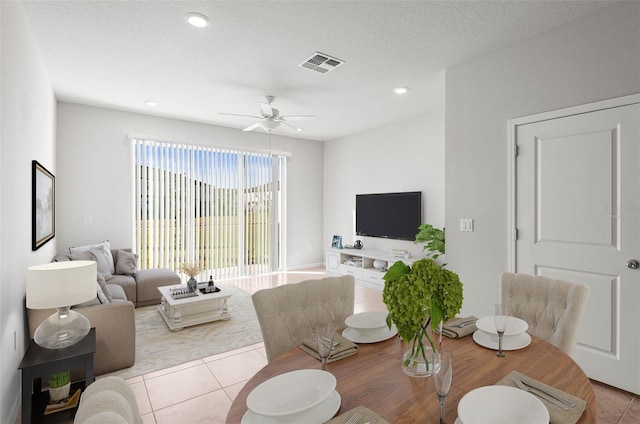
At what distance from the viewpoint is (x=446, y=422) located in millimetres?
948

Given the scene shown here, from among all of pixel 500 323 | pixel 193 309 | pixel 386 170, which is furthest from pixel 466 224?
A: pixel 193 309

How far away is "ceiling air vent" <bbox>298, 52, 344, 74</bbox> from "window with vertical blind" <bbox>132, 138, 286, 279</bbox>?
3.10m

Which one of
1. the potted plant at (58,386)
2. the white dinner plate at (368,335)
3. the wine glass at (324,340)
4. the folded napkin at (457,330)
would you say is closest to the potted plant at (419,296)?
the wine glass at (324,340)

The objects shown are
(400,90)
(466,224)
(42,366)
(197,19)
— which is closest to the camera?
(42,366)

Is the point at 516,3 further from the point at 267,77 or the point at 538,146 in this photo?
the point at 267,77

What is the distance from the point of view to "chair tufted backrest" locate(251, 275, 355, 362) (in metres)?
1.62

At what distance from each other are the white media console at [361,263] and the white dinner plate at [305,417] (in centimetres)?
Answer: 411

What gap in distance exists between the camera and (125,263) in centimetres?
457

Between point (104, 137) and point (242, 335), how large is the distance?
3.71 meters

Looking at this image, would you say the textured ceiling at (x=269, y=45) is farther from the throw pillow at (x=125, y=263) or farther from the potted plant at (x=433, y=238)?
the throw pillow at (x=125, y=263)

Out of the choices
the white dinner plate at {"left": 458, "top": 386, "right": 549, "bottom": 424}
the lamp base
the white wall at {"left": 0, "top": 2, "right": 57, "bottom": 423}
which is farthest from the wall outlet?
the white wall at {"left": 0, "top": 2, "right": 57, "bottom": 423}

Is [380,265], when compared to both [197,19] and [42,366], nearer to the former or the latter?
[197,19]

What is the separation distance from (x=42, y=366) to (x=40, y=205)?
67.3 inches

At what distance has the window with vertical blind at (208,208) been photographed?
17.5 feet
